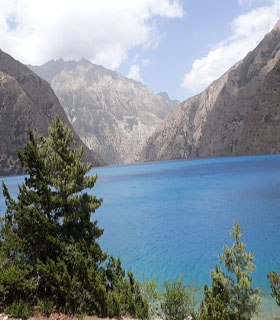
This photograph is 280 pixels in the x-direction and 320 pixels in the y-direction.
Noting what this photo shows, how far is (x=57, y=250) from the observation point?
1028 centimetres

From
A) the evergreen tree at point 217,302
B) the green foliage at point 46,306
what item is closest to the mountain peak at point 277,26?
the evergreen tree at point 217,302

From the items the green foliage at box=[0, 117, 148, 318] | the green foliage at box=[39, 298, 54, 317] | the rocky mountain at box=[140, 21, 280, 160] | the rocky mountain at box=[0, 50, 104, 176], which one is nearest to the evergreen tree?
the green foliage at box=[0, 117, 148, 318]

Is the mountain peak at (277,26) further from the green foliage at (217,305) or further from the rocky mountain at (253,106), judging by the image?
the green foliage at (217,305)

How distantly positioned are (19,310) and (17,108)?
542ft

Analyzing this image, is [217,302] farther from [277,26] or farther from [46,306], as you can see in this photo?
[277,26]

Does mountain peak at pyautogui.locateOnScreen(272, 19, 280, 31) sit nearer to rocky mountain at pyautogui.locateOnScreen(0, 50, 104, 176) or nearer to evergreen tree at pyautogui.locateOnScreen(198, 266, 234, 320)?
rocky mountain at pyautogui.locateOnScreen(0, 50, 104, 176)

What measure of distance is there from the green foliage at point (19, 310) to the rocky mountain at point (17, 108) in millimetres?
129014

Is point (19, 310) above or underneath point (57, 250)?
underneath

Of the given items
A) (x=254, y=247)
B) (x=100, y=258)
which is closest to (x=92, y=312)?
(x=100, y=258)

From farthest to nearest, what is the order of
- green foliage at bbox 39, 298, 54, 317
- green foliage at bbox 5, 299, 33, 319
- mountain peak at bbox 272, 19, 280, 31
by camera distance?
mountain peak at bbox 272, 19, 280, 31 < green foliage at bbox 39, 298, 54, 317 < green foliage at bbox 5, 299, 33, 319

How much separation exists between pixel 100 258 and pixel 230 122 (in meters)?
195

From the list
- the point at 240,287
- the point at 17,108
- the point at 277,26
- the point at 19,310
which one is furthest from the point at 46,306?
the point at 277,26

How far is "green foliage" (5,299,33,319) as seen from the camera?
8.28 metres

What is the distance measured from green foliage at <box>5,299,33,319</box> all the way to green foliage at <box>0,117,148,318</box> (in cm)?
12
